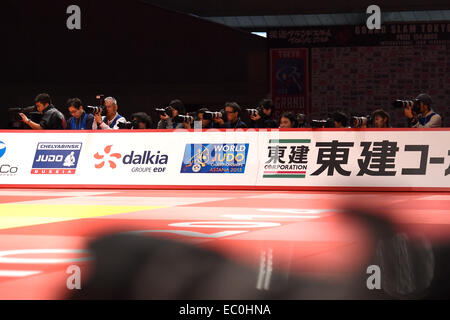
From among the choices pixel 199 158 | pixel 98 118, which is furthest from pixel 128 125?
pixel 199 158

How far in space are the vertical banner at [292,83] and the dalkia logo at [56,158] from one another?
15.8m

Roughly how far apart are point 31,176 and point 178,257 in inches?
366

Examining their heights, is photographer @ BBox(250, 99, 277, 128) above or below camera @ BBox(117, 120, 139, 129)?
above

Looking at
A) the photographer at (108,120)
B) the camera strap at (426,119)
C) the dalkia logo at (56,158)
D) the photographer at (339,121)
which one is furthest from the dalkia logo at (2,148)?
the camera strap at (426,119)

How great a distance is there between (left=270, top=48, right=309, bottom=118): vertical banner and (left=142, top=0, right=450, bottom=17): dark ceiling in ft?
9.05

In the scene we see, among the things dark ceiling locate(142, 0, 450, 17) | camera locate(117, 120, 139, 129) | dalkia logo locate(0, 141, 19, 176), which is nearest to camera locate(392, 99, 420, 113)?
camera locate(117, 120, 139, 129)

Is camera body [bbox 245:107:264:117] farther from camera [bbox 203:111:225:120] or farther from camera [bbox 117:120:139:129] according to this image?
camera [bbox 117:120:139:129]

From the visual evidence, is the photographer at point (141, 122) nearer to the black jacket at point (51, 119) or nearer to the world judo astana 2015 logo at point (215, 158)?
the world judo astana 2015 logo at point (215, 158)

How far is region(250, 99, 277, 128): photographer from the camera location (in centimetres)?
1457

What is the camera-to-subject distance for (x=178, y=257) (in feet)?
23.7

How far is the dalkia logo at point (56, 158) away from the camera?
15562mm

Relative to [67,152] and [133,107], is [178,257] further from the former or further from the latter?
[133,107]
